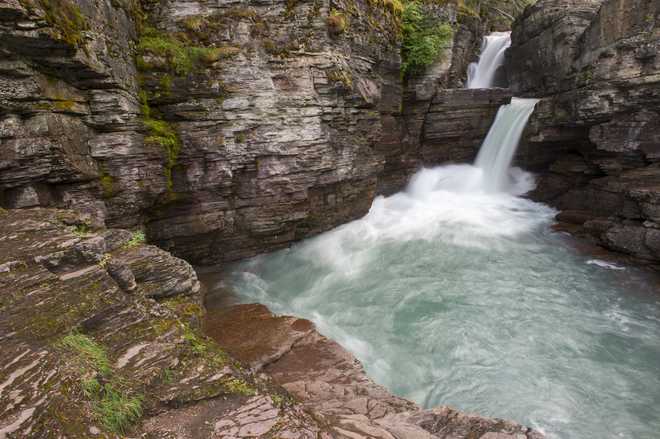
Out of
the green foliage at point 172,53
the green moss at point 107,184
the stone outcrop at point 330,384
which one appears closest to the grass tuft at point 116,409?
the stone outcrop at point 330,384

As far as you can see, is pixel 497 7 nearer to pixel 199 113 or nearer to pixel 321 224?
pixel 321 224

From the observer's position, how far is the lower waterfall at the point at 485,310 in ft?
21.9

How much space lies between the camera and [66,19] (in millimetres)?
6562

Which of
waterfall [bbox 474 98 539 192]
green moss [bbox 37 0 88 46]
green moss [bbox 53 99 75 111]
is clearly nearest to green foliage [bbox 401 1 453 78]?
waterfall [bbox 474 98 539 192]

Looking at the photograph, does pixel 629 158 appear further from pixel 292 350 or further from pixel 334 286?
pixel 292 350

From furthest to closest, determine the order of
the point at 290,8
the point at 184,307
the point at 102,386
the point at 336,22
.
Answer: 1. the point at 336,22
2. the point at 290,8
3. the point at 184,307
4. the point at 102,386

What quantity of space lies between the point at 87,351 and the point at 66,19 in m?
6.34

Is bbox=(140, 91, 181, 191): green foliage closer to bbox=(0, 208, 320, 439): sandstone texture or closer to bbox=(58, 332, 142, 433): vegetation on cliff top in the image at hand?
bbox=(0, 208, 320, 439): sandstone texture

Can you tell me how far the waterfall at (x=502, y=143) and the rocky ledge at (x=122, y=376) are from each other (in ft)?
47.5

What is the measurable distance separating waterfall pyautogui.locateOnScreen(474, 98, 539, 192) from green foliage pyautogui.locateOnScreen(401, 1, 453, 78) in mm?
4953

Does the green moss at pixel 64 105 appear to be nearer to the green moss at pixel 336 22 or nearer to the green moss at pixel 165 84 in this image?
the green moss at pixel 165 84

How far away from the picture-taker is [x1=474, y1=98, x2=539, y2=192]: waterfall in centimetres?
1609

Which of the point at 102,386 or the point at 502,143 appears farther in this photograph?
the point at 502,143

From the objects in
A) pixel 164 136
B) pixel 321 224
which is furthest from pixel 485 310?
pixel 164 136
